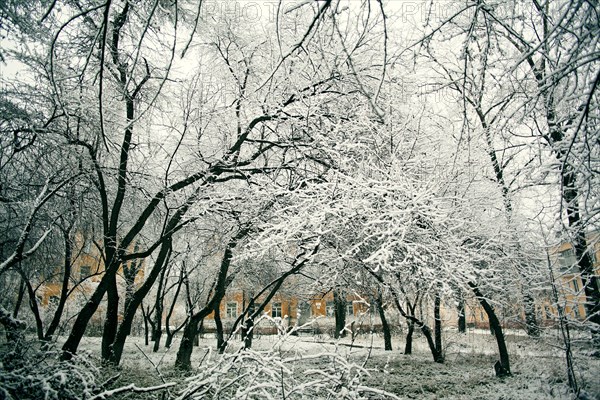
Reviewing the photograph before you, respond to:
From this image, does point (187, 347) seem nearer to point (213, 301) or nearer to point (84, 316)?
point (213, 301)

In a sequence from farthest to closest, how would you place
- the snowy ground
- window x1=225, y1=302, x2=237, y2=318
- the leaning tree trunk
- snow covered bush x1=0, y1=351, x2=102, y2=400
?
window x1=225, y1=302, x2=237, y2=318 → the leaning tree trunk → the snowy ground → snow covered bush x1=0, y1=351, x2=102, y2=400

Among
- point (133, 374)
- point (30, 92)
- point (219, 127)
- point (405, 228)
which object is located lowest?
point (133, 374)

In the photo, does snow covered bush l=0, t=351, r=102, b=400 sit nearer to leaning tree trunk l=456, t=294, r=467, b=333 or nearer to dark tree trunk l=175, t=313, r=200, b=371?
dark tree trunk l=175, t=313, r=200, b=371

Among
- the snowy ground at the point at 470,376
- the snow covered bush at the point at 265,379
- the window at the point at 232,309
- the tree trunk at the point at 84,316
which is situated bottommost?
the snowy ground at the point at 470,376

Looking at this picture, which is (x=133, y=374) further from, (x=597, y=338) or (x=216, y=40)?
(x=597, y=338)

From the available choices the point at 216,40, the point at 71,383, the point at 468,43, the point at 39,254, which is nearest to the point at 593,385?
the point at 468,43

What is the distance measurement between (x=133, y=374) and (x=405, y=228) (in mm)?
6676

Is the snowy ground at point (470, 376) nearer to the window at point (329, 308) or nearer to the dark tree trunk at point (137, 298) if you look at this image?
the dark tree trunk at point (137, 298)

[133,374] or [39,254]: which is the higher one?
[39,254]

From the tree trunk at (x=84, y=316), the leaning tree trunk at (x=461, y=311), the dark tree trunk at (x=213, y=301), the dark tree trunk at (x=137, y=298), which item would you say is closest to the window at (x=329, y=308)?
the leaning tree trunk at (x=461, y=311)

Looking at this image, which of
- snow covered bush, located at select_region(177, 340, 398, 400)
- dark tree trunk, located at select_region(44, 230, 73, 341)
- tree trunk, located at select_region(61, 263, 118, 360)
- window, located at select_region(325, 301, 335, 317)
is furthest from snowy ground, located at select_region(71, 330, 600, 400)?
window, located at select_region(325, 301, 335, 317)

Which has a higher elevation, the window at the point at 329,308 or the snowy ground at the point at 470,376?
the window at the point at 329,308

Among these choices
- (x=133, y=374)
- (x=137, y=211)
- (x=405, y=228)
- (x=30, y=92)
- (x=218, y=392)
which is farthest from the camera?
(x=137, y=211)

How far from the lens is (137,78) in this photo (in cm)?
772
